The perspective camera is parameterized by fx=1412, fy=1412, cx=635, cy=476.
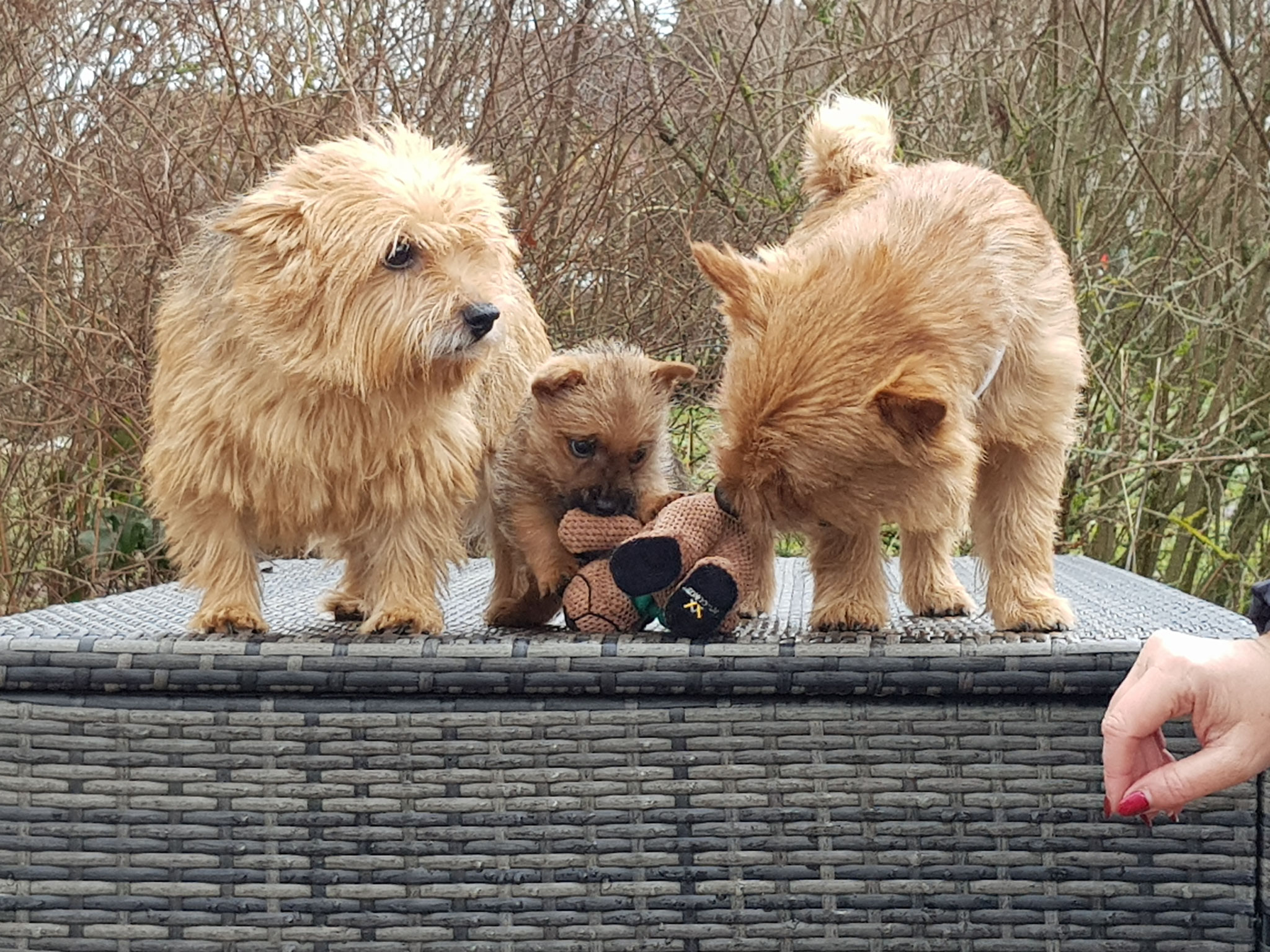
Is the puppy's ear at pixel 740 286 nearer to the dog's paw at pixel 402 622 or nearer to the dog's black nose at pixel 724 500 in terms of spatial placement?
the dog's black nose at pixel 724 500

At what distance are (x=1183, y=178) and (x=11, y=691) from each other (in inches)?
169

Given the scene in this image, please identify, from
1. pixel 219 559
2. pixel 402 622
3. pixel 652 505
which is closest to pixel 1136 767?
pixel 652 505

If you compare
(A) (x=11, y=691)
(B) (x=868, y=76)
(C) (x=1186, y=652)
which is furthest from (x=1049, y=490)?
(B) (x=868, y=76)

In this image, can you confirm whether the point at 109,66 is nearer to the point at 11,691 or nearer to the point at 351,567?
the point at 351,567

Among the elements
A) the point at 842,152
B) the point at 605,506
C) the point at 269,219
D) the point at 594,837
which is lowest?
the point at 594,837

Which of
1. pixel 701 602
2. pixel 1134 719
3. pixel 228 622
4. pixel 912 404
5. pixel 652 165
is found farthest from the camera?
pixel 652 165

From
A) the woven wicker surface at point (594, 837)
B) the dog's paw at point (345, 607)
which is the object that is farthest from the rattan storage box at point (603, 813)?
the dog's paw at point (345, 607)

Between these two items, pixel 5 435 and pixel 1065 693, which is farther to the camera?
pixel 5 435

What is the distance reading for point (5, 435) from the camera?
4.68m

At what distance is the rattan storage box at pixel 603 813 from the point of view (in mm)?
2027

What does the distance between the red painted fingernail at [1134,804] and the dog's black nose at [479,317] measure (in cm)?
115

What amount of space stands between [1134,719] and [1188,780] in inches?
3.5

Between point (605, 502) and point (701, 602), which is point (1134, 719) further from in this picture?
point (605, 502)

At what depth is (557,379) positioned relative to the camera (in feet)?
8.16
